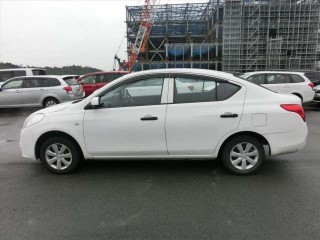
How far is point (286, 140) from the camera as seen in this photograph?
4504 mm

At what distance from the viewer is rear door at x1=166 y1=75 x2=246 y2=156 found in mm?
4418

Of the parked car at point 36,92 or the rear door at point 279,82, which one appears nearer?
the rear door at point 279,82

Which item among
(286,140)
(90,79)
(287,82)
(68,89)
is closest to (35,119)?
(286,140)

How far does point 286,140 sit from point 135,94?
238 centimetres

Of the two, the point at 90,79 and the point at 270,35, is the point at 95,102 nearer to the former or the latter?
the point at 90,79

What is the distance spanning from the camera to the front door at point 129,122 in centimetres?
448

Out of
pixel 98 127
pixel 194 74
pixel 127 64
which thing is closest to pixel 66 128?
pixel 98 127

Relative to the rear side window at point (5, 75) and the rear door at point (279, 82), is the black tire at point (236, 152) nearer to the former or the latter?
the rear door at point (279, 82)

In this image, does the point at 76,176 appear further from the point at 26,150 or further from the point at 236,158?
the point at 236,158

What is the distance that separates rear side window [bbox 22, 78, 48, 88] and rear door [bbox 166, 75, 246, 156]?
861cm

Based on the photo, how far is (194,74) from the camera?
15.1ft

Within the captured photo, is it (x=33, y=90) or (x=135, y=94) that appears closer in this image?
(x=135, y=94)

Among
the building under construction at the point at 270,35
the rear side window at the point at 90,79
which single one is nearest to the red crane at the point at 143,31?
the building under construction at the point at 270,35

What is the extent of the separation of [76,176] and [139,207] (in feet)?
4.94
